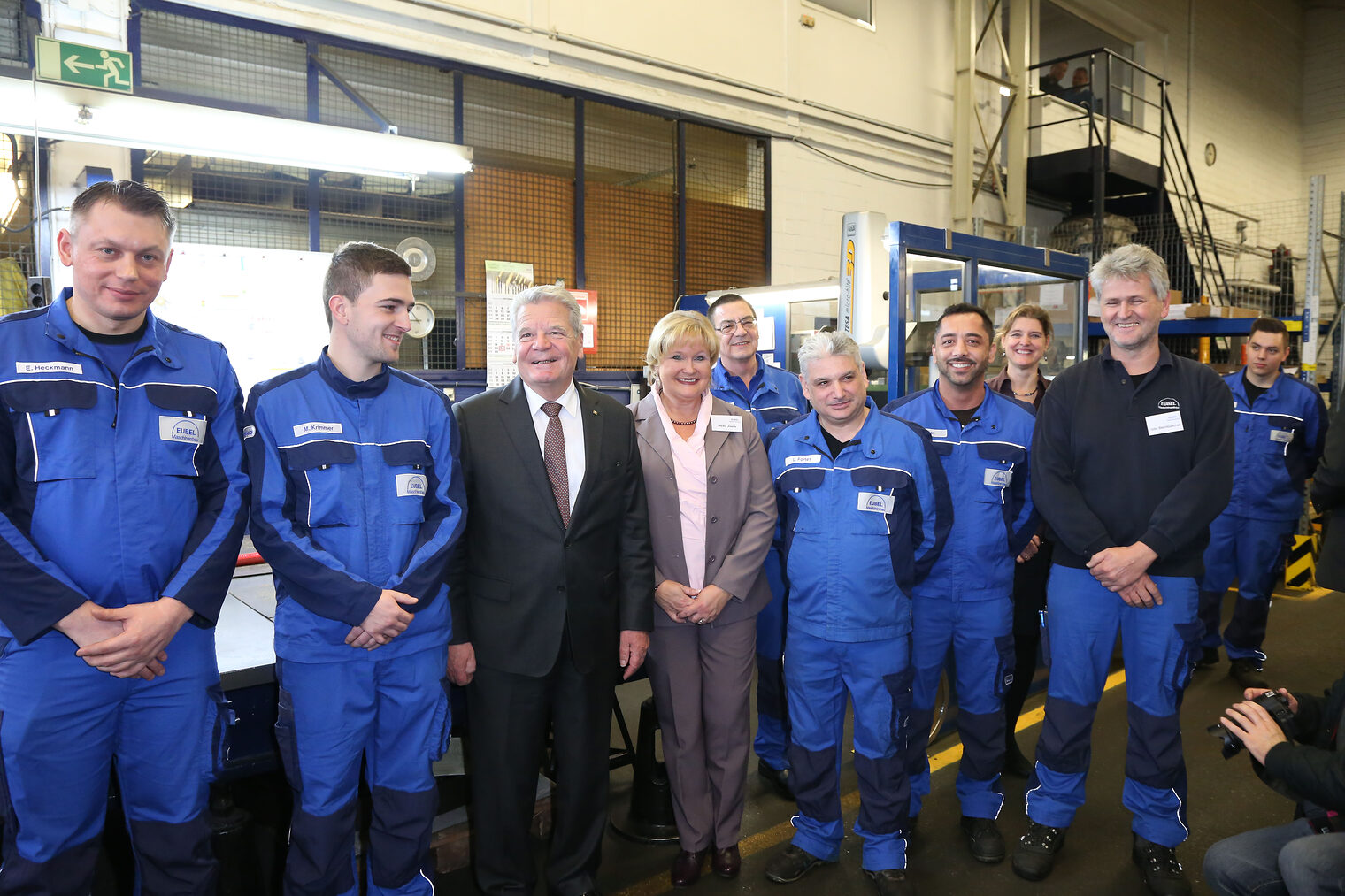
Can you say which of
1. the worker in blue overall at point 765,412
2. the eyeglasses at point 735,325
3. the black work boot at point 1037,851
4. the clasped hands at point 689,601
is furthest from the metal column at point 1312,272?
the clasped hands at point 689,601

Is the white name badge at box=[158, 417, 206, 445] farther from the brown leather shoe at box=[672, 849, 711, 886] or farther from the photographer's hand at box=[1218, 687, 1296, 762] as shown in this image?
the photographer's hand at box=[1218, 687, 1296, 762]

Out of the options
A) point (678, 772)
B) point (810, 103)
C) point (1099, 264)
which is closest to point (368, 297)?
point (678, 772)

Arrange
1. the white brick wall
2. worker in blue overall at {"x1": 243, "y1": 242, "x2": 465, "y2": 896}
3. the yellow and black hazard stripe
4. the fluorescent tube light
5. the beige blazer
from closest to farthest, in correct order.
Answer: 1. worker in blue overall at {"x1": 243, "y1": 242, "x2": 465, "y2": 896}
2. the beige blazer
3. the fluorescent tube light
4. the white brick wall
5. the yellow and black hazard stripe

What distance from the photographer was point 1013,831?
9.36 feet

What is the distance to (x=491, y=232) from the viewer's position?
5.96 m

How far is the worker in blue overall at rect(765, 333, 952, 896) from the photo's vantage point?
2.40 m

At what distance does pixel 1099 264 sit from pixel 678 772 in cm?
197

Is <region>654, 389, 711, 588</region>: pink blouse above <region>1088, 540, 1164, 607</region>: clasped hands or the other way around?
above

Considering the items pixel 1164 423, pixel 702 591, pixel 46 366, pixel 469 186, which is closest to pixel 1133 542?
pixel 1164 423

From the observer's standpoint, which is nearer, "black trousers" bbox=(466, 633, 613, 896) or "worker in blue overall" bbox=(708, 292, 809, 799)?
"black trousers" bbox=(466, 633, 613, 896)

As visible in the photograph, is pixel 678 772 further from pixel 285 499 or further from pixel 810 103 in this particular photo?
pixel 810 103

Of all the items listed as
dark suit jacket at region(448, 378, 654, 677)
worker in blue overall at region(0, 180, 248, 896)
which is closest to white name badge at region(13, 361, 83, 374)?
worker in blue overall at region(0, 180, 248, 896)

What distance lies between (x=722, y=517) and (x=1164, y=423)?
1.31 meters

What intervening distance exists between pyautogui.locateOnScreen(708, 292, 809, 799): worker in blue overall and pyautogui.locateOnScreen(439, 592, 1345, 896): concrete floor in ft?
0.55
